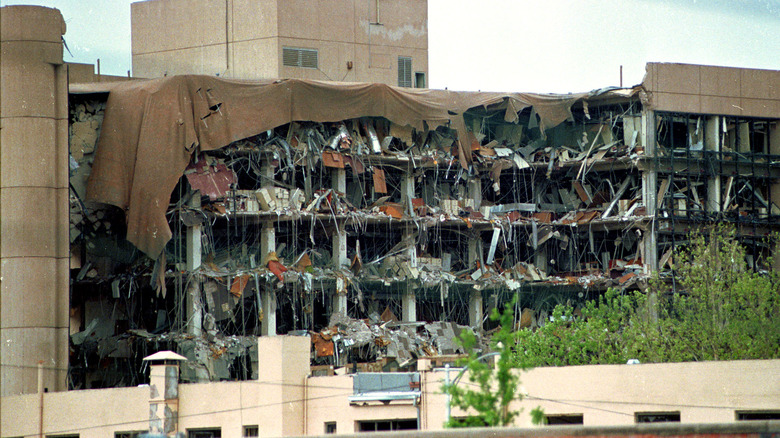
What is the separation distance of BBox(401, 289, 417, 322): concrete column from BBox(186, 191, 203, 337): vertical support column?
904 centimetres

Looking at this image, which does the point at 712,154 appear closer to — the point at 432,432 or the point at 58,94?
the point at 58,94

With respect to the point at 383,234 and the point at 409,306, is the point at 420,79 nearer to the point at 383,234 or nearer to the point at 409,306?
the point at 383,234

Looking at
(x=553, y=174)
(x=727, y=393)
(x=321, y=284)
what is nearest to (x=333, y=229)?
(x=321, y=284)

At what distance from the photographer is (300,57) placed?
54.7 meters

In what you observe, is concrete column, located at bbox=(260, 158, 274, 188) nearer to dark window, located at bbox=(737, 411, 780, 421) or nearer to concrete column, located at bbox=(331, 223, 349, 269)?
concrete column, located at bbox=(331, 223, 349, 269)

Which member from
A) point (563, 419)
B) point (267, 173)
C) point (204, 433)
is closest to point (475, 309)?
point (267, 173)

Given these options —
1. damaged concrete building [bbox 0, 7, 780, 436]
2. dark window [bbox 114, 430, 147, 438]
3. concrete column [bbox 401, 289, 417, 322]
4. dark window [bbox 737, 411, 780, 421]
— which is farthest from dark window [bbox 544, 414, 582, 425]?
concrete column [bbox 401, 289, 417, 322]

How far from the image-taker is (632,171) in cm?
5606

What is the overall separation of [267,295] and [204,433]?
12.6 meters

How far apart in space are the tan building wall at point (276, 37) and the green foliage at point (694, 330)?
48.4 ft

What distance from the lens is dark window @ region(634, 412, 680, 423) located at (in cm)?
3356

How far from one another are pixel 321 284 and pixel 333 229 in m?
2.32

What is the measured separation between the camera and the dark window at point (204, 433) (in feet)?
125

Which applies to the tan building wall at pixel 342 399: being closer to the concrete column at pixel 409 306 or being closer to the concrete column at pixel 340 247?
the concrete column at pixel 340 247
